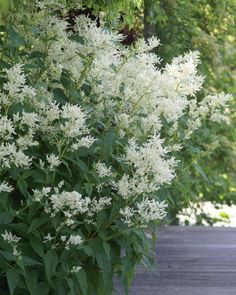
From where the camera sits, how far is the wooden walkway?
4770mm

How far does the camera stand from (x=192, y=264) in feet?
18.3

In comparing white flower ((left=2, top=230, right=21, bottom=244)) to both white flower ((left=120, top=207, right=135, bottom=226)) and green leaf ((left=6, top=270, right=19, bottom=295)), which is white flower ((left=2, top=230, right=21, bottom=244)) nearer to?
green leaf ((left=6, top=270, right=19, bottom=295))

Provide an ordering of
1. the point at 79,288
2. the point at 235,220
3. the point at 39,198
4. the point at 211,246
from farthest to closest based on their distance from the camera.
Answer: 1. the point at 235,220
2. the point at 211,246
3. the point at 79,288
4. the point at 39,198

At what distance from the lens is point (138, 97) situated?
351cm

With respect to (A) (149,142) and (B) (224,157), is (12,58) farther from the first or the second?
(B) (224,157)

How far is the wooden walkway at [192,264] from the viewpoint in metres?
4.77

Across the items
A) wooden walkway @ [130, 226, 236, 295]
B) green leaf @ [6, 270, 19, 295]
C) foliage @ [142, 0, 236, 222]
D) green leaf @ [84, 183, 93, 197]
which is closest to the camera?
green leaf @ [6, 270, 19, 295]

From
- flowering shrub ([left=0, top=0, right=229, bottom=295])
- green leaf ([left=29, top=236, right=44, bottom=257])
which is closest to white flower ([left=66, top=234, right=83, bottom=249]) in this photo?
flowering shrub ([left=0, top=0, right=229, bottom=295])

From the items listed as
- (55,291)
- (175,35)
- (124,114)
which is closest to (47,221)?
(55,291)

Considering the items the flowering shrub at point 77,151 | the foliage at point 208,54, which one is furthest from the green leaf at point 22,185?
the foliage at point 208,54

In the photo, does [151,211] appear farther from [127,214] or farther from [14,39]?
[14,39]

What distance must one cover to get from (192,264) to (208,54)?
8.28 ft

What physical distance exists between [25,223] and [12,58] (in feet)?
2.23

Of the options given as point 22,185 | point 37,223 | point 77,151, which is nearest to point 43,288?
point 37,223
